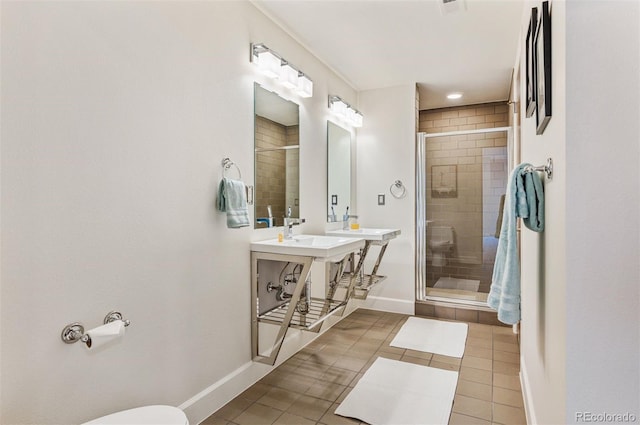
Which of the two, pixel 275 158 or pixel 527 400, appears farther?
pixel 275 158

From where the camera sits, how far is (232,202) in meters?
1.98

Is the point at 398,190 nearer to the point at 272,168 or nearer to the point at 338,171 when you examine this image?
the point at 338,171

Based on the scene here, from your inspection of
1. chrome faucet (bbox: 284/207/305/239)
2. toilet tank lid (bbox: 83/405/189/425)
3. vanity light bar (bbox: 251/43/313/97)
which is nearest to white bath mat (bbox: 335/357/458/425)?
toilet tank lid (bbox: 83/405/189/425)

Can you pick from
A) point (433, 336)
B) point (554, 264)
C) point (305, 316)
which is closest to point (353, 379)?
point (305, 316)

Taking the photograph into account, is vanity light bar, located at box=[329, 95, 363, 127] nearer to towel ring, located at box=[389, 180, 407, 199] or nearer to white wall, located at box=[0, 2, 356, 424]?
towel ring, located at box=[389, 180, 407, 199]

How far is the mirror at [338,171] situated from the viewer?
341cm

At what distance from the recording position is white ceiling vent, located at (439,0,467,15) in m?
2.25

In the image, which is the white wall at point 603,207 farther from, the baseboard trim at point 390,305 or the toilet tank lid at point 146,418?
the baseboard trim at point 390,305

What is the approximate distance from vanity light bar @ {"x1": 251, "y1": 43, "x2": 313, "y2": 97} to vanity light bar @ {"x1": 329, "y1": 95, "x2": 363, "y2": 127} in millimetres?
607

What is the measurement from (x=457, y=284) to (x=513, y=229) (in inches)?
104

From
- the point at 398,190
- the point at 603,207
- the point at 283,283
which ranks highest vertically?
the point at 398,190

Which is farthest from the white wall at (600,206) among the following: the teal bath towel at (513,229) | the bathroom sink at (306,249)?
the bathroom sink at (306,249)

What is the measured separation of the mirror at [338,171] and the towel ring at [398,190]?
490 millimetres

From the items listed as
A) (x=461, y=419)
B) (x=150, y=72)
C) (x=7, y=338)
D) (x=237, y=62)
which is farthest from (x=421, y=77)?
(x=7, y=338)
